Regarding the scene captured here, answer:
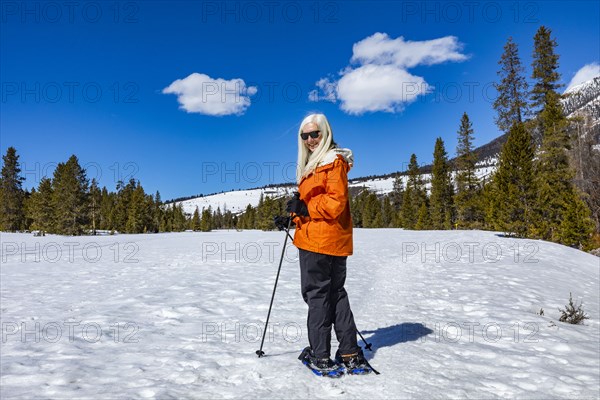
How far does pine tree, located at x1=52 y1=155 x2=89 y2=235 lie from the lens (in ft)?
149

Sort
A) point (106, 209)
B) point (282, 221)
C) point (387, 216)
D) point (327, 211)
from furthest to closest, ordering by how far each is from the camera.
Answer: point (106, 209), point (387, 216), point (282, 221), point (327, 211)

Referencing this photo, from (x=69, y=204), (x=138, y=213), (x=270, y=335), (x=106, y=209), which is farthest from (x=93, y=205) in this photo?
(x=270, y=335)

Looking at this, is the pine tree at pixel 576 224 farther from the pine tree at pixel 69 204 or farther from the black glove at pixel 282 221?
the pine tree at pixel 69 204

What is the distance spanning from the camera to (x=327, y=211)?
332 cm

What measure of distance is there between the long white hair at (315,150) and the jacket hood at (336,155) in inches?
1.8

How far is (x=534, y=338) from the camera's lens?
15.7ft

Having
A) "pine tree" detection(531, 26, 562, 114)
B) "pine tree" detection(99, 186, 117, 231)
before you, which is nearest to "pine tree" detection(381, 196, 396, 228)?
"pine tree" detection(531, 26, 562, 114)

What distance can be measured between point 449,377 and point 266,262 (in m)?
9.42

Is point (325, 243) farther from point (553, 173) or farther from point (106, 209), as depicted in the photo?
point (106, 209)

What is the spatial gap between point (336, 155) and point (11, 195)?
6517 cm

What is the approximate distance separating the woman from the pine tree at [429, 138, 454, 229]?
157 ft

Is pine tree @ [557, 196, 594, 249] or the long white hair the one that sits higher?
the long white hair

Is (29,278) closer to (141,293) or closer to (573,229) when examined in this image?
(141,293)

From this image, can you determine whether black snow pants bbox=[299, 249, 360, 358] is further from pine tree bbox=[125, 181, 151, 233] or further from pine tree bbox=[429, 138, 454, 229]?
pine tree bbox=[125, 181, 151, 233]
